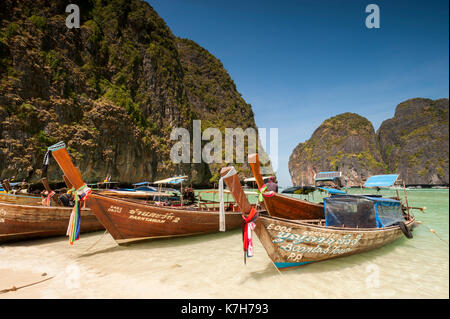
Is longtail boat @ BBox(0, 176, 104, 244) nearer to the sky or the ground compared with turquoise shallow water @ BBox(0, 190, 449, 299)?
nearer to the sky

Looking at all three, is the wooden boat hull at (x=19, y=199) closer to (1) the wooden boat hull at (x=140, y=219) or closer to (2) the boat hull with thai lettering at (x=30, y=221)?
(2) the boat hull with thai lettering at (x=30, y=221)

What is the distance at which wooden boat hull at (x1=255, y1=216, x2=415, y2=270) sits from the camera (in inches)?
163

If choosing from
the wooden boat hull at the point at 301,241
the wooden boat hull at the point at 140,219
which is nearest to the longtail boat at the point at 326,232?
the wooden boat hull at the point at 301,241

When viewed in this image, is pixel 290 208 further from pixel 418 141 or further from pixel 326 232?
pixel 418 141

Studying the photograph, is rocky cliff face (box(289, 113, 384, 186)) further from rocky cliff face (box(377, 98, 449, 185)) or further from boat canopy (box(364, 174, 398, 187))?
boat canopy (box(364, 174, 398, 187))

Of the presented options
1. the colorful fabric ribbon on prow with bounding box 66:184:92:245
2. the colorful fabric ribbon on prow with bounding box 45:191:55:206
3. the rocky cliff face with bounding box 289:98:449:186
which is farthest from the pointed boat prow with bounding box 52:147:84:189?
the rocky cliff face with bounding box 289:98:449:186

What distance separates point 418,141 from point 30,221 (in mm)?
116067

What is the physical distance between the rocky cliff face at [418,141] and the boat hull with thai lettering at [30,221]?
348ft

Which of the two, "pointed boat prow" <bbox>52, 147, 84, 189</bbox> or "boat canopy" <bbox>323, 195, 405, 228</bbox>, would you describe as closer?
"pointed boat prow" <bbox>52, 147, 84, 189</bbox>

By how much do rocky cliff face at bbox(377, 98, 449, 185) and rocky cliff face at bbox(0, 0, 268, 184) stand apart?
8709 centimetres

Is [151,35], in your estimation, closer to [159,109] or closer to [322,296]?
[159,109]

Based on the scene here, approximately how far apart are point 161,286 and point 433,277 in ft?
20.3

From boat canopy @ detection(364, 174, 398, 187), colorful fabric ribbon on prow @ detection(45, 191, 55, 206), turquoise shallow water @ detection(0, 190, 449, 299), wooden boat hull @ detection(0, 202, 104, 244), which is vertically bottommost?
turquoise shallow water @ detection(0, 190, 449, 299)
